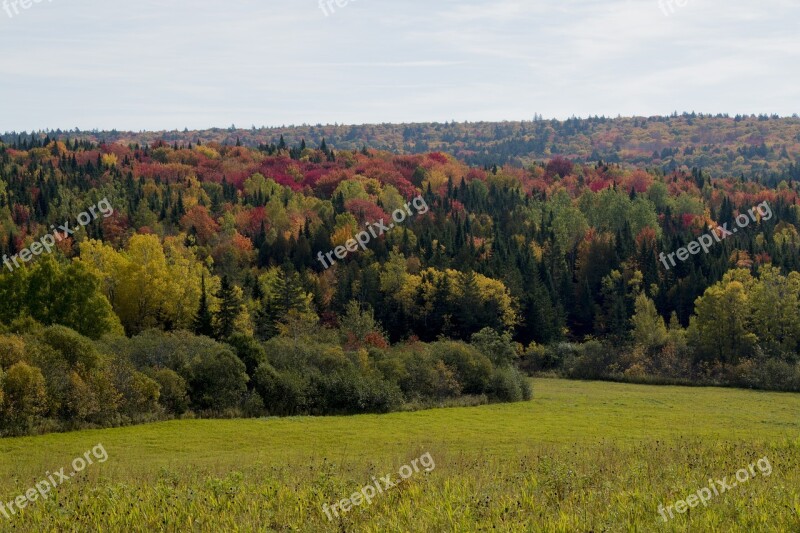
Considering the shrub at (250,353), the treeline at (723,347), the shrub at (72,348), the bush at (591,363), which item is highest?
the shrub at (72,348)

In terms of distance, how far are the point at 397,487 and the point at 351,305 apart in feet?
264

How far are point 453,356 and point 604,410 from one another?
1485 centimetres

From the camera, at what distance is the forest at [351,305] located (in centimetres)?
6203

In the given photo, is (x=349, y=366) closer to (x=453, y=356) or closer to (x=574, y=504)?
(x=453, y=356)

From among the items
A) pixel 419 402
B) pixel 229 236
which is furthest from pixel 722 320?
pixel 229 236

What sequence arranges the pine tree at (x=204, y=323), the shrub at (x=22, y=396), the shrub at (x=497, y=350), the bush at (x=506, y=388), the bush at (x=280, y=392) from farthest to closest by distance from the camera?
the pine tree at (x=204, y=323) → the shrub at (x=497, y=350) → the bush at (x=506, y=388) → the bush at (x=280, y=392) → the shrub at (x=22, y=396)

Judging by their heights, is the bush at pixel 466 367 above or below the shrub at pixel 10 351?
below

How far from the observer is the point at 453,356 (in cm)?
7656

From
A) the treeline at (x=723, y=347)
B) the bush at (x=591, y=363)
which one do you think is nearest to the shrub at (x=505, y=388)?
the treeline at (x=723, y=347)

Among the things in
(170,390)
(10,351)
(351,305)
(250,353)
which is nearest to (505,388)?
(250,353)

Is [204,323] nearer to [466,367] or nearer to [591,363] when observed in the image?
[466,367]

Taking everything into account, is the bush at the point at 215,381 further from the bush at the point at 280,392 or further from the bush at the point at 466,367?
the bush at the point at 466,367

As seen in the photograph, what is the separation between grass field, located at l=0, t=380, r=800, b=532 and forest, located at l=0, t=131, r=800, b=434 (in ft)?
32.7

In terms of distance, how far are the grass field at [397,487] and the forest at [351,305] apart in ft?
32.7
